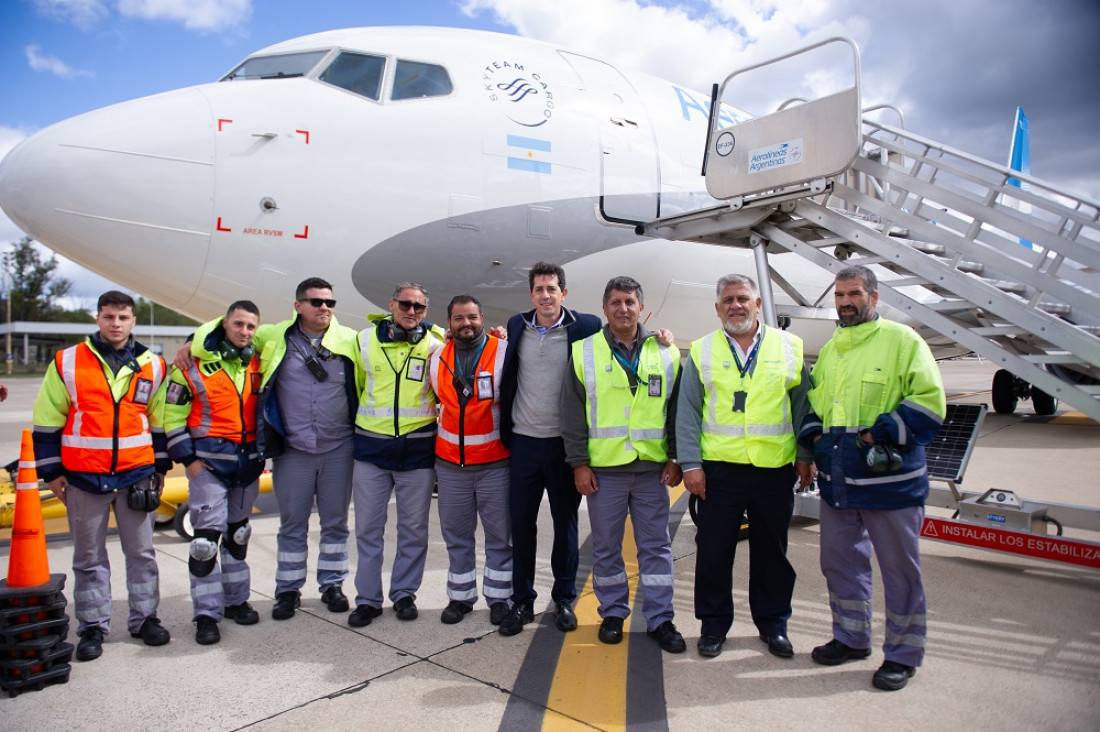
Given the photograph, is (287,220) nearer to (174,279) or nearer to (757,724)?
(174,279)

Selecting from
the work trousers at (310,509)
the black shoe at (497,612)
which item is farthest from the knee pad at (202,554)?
the black shoe at (497,612)

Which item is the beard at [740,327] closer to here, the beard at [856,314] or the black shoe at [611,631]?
the beard at [856,314]

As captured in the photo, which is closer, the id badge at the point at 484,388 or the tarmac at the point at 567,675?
the tarmac at the point at 567,675

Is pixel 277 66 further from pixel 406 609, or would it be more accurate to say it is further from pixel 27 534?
pixel 406 609

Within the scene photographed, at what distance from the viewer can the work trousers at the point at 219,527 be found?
395cm

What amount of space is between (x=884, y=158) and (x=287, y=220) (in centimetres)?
486

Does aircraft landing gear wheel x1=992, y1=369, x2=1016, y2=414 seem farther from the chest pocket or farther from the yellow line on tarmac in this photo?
the yellow line on tarmac

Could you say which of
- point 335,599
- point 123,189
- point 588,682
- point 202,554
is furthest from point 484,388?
point 123,189

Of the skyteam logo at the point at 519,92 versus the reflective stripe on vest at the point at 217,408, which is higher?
the skyteam logo at the point at 519,92

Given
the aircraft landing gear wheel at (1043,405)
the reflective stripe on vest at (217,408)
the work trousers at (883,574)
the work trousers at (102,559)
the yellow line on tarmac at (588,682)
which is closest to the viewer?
the yellow line on tarmac at (588,682)

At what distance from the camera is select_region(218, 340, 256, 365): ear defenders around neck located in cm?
410

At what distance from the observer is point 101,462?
372 cm

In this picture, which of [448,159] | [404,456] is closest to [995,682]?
[404,456]

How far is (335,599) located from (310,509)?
555 mm
